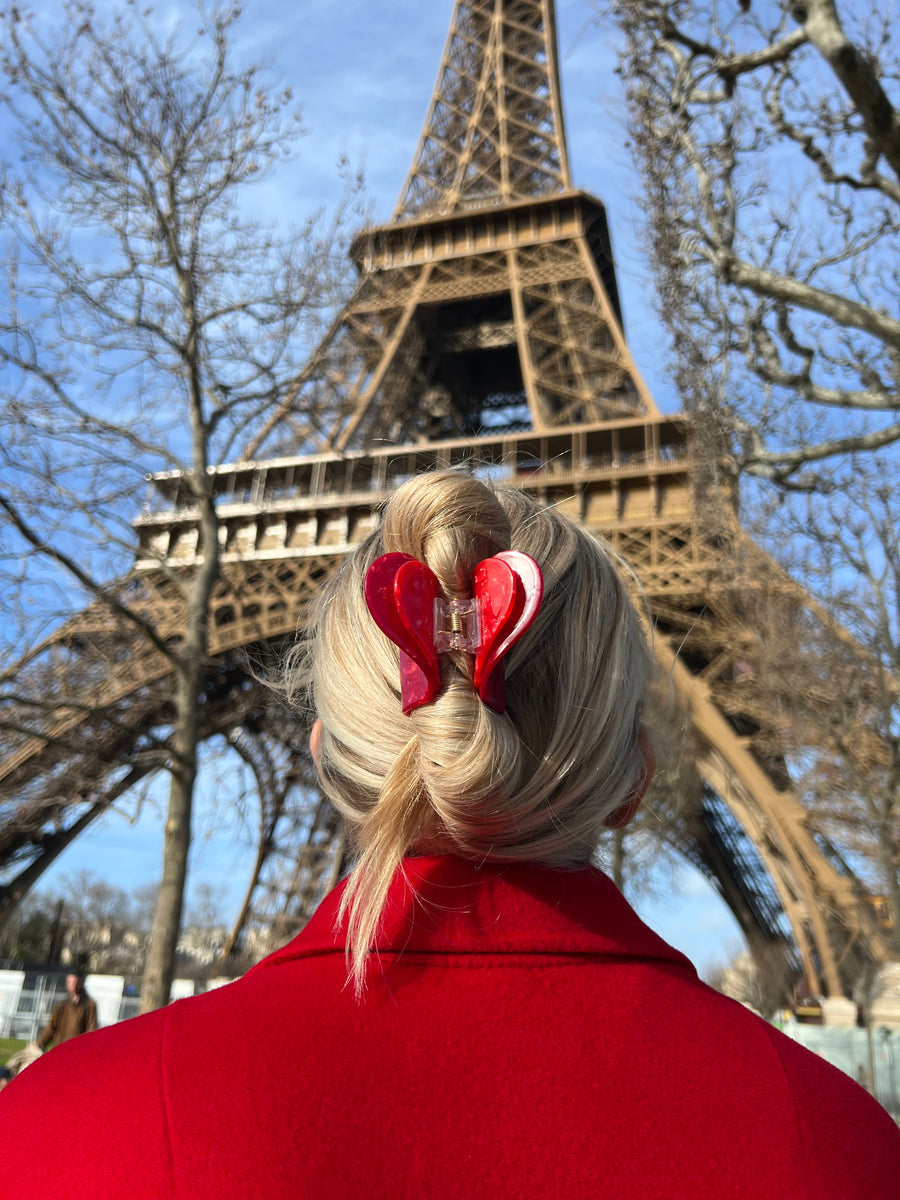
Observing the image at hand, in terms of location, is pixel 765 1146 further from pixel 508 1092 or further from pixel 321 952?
pixel 321 952

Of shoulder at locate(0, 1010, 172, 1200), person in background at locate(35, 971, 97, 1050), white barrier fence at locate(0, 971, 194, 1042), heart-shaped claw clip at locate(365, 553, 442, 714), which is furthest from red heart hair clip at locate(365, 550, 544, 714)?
white barrier fence at locate(0, 971, 194, 1042)

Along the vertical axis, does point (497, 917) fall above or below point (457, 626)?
below

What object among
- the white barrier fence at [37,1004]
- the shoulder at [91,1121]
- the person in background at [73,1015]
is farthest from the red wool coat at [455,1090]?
the white barrier fence at [37,1004]

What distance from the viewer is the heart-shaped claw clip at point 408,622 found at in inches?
37.9

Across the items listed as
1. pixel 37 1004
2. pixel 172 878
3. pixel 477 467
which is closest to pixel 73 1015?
pixel 172 878

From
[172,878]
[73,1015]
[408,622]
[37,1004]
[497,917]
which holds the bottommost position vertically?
[497,917]

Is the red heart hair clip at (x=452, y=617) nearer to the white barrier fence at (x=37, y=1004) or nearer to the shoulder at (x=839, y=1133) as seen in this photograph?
the shoulder at (x=839, y=1133)

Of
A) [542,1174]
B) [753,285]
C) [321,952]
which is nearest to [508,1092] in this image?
[542,1174]

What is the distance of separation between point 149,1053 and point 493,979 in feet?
0.94

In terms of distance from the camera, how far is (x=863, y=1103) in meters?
0.89

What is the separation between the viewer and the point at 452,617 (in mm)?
1007

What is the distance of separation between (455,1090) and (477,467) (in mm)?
1153

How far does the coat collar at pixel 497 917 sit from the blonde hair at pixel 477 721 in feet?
0.06

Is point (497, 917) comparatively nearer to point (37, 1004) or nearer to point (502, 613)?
point (502, 613)
